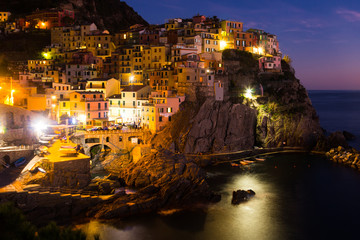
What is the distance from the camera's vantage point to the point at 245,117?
5097 cm

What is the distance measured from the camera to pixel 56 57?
6378 cm

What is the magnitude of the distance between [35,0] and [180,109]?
61.4 meters

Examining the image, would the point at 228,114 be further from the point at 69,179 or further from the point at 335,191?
the point at 69,179

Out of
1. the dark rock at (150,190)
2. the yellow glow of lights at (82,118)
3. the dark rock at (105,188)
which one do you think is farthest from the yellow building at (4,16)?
the dark rock at (150,190)

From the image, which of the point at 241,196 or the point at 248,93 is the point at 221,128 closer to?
the point at 248,93

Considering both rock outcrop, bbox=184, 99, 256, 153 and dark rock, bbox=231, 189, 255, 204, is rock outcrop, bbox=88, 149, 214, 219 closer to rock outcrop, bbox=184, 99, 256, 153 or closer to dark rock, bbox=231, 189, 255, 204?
dark rock, bbox=231, 189, 255, 204

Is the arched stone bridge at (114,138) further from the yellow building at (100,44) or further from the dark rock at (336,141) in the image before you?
the dark rock at (336,141)

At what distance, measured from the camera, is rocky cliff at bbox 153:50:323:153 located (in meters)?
46.5

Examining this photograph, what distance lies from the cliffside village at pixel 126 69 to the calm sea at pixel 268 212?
13675mm

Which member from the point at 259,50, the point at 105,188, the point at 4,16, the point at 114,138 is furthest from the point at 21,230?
the point at 4,16

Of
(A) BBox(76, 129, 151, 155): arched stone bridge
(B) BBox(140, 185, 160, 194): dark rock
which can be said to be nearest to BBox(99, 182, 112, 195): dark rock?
(B) BBox(140, 185, 160, 194): dark rock

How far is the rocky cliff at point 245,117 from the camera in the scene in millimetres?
46469

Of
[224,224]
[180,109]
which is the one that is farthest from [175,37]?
[224,224]

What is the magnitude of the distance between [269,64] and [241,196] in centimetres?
3759
